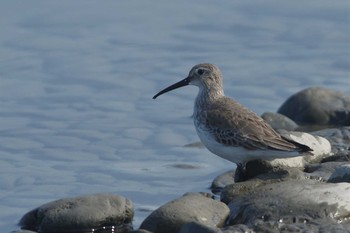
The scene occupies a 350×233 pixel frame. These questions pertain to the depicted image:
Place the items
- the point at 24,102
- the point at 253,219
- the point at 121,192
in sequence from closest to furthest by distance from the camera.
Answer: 1. the point at 253,219
2. the point at 121,192
3. the point at 24,102

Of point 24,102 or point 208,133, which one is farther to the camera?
point 24,102

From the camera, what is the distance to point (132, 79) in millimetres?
15953

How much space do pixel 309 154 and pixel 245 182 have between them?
0.70m

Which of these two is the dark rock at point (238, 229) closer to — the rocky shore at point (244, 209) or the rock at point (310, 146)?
the rocky shore at point (244, 209)

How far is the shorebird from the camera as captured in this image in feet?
35.8

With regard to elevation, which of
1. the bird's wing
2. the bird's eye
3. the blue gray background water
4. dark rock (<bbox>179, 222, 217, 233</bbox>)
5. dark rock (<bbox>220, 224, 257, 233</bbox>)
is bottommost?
the blue gray background water

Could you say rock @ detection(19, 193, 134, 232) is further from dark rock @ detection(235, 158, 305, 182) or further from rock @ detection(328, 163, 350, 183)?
rock @ detection(328, 163, 350, 183)

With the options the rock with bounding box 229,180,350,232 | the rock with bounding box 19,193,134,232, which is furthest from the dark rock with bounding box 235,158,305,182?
the rock with bounding box 19,193,134,232

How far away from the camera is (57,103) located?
49.3 feet

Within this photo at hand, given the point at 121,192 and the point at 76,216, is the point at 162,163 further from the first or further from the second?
the point at 76,216

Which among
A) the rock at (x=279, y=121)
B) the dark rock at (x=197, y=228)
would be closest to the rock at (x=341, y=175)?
the dark rock at (x=197, y=228)

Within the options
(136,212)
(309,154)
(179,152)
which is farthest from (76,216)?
(179,152)

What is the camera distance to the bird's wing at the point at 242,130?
35.9 ft

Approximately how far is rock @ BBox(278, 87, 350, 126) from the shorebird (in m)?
2.87
